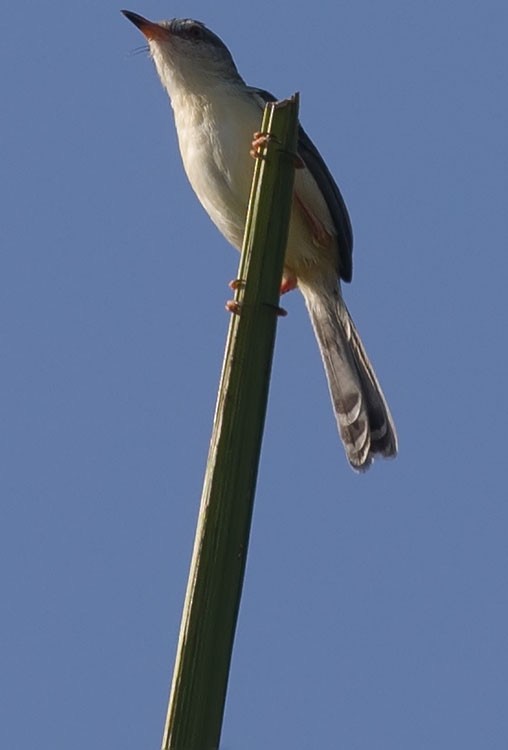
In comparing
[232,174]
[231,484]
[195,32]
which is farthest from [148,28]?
[231,484]

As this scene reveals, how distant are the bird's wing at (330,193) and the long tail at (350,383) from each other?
6.0 inches

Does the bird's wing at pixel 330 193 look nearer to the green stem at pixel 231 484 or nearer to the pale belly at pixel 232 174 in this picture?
the pale belly at pixel 232 174

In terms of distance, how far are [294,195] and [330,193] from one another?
0.62ft

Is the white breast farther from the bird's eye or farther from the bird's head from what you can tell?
the bird's eye

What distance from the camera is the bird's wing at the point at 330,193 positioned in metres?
5.70

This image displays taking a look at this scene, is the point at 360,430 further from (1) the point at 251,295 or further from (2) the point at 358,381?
(1) the point at 251,295

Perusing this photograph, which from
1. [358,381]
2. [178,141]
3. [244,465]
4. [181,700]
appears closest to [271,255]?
[244,465]

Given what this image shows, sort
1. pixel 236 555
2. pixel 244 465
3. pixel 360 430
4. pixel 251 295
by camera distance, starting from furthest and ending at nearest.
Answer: pixel 360 430 → pixel 251 295 → pixel 244 465 → pixel 236 555

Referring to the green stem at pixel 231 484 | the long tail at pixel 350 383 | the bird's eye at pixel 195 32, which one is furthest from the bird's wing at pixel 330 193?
the green stem at pixel 231 484

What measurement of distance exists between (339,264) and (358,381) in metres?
0.81

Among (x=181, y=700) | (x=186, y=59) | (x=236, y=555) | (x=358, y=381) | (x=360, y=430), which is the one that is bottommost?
(x=181, y=700)

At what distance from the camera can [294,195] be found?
562cm

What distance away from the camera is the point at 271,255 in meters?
2.20

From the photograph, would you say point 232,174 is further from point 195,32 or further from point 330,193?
point 195,32
